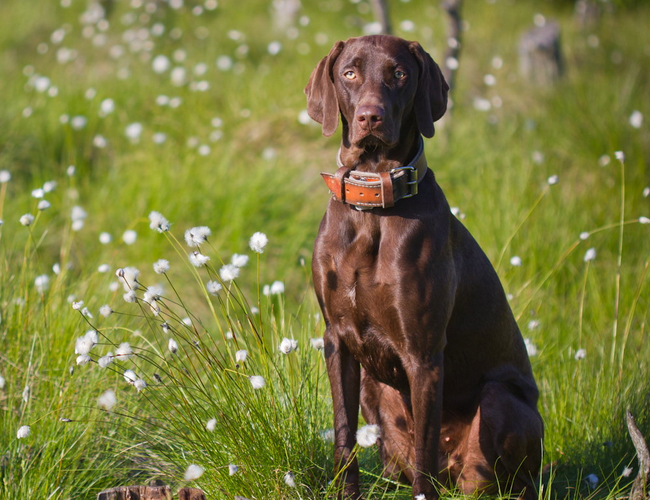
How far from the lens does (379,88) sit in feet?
8.05

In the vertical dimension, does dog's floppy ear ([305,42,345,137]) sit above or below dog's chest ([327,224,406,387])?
above

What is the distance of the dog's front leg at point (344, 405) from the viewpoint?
257cm

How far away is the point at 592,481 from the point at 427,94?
5.28 ft

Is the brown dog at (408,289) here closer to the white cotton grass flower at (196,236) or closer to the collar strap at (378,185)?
the collar strap at (378,185)

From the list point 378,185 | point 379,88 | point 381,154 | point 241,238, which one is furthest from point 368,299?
point 241,238

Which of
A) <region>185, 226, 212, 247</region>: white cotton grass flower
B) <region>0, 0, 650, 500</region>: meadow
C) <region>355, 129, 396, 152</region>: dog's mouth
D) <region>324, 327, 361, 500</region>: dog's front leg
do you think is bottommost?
<region>0, 0, 650, 500</region>: meadow

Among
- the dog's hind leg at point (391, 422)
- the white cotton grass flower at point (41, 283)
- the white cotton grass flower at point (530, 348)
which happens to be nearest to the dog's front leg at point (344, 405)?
the dog's hind leg at point (391, 422)

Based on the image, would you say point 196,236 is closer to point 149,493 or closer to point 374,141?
point 374,141

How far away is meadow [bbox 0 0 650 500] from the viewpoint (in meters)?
2.58

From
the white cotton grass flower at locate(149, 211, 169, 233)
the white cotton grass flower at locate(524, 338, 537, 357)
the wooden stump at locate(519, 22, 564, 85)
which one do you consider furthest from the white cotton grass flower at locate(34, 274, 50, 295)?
the wooden stump at locate(519, 22, 564, 85)

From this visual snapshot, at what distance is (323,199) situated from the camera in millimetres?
5930

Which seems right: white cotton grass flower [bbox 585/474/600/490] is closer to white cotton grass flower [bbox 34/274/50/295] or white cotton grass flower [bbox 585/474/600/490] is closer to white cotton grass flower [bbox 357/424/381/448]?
white cotton grass flower [bbox 357/424/381/448]

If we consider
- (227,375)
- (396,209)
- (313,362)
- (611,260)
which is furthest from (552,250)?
(227,375)

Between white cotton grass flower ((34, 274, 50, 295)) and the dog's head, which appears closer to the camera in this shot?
the dog's head
